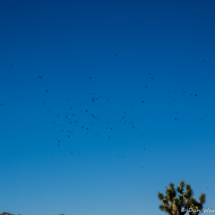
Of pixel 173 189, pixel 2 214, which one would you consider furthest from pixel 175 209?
pixel 2 214

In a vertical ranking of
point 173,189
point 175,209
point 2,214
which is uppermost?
point 2,214

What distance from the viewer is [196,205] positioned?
2672 centimetres

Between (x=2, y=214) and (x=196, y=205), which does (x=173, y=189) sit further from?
(x=2, y=214)

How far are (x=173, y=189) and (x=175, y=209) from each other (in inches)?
82.6

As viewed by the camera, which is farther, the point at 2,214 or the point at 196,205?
→ the point at 2,214

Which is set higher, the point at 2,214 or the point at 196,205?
the point at 2,214

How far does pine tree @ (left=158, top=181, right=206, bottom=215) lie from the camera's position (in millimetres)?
26594

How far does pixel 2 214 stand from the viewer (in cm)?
7038

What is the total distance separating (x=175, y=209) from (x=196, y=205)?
2100 millimetres

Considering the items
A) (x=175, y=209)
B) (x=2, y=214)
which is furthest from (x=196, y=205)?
(x=2, y=214)

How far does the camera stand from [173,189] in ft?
92.0

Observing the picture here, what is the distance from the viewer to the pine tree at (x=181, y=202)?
Result: 26.6m

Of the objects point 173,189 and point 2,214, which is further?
point 2,214

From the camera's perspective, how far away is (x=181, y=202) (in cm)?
2681
